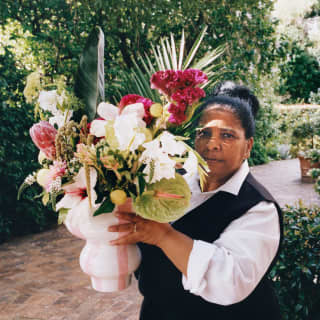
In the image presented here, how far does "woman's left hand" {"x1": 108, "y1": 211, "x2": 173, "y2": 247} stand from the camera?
123cm

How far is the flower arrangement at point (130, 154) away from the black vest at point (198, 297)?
1.05 feet

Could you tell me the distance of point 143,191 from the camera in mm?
1147

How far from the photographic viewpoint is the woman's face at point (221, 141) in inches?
56.7

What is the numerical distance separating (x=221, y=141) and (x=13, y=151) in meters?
4.63

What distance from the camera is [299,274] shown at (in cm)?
239

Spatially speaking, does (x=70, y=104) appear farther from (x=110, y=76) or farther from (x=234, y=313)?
(x=110, y=76)

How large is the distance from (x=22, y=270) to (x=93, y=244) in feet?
11.9

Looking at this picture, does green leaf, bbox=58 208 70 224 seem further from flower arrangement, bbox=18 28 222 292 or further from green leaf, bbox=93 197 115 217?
green leaf, bbox=93 197 115 217

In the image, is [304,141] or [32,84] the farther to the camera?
[304,141]

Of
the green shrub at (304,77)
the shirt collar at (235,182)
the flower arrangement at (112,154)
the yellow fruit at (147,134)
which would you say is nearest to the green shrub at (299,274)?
the shirt collar at (235,182)

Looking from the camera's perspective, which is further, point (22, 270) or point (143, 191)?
point (22, 270)

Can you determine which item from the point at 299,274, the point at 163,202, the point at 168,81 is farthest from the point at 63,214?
the point at 299,274

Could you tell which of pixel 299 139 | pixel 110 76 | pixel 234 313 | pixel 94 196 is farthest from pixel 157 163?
pixel 299 139

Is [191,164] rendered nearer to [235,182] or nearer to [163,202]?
[163,202]
